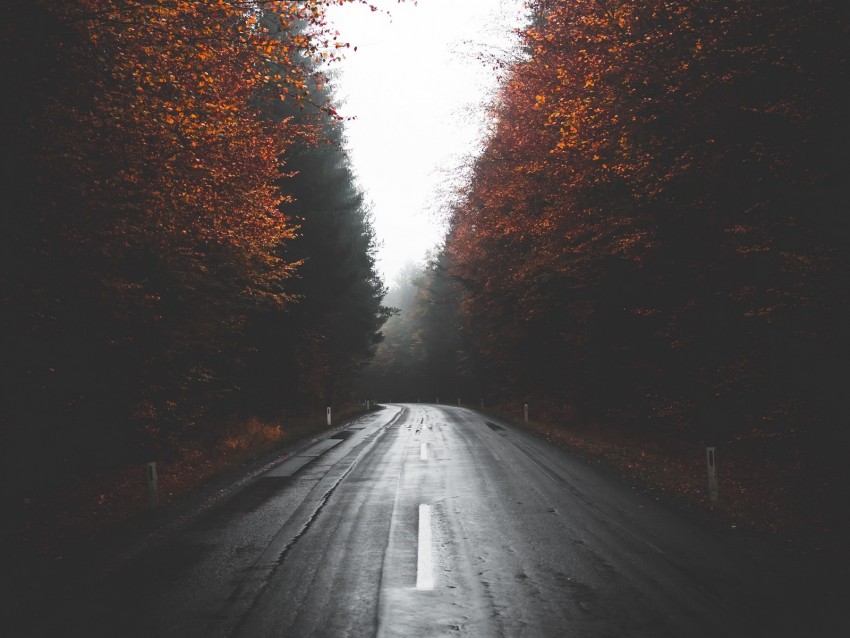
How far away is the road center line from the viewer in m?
5.36

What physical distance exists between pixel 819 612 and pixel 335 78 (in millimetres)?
33596

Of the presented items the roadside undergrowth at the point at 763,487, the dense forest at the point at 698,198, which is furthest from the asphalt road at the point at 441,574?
the dense forest at the point at 698,198

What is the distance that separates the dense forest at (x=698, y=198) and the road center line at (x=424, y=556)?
19.1ft

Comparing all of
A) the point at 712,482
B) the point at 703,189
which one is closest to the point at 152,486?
the point at 712,482

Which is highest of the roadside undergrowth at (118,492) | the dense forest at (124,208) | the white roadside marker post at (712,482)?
the dense forest at (124,208)

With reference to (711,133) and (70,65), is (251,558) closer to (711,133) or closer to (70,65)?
(70,65)

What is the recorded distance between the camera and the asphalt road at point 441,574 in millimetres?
4516

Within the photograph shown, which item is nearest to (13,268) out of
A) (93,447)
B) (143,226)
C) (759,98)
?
(143,226)

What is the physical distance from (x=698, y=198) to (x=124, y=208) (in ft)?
34.9

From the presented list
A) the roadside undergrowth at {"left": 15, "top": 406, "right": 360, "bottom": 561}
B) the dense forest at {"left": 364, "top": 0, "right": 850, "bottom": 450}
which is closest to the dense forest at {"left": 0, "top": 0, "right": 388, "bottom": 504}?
the roadside undergrowth at {"left": 15, "top": 406, "right": 360, "bottom": 561}

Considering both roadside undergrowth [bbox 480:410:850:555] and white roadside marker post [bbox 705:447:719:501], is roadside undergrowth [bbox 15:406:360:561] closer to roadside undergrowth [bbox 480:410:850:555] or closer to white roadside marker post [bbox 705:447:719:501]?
roadside undergrowth [bbox 480:410:850:555]

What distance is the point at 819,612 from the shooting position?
4605mm

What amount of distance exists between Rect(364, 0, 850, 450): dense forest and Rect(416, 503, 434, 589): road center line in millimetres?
5811

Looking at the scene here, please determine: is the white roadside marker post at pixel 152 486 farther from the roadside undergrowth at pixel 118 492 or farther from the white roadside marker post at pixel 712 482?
the white roadside marker post at pixel 712 482
